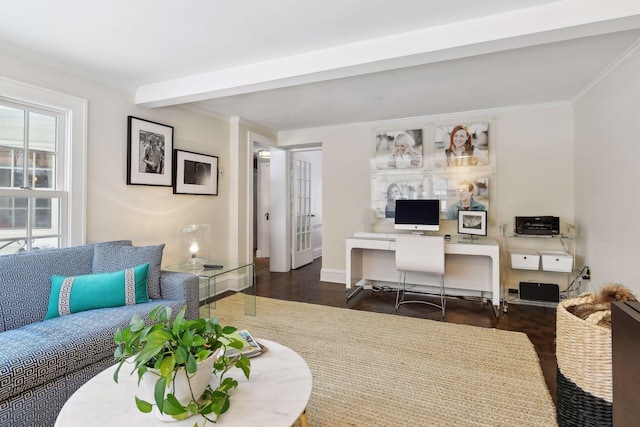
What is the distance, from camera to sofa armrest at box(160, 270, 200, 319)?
94.5 inches

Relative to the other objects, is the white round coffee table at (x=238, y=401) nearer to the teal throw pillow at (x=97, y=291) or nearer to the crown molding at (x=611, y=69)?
the teal throw pillow at (x=97, y=291)

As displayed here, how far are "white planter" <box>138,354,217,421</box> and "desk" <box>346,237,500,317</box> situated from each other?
110 inches

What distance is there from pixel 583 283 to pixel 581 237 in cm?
48

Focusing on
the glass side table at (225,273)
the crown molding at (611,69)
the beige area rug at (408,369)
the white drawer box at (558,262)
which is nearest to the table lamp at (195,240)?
the glass side table at (225,273)

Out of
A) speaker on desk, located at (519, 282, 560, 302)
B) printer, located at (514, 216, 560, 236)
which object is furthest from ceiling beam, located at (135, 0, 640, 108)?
speaker on desk, located at (519, 282, 560, 302)

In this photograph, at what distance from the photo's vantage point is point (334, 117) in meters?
4.22

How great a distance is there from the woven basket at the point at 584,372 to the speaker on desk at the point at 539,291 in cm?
248

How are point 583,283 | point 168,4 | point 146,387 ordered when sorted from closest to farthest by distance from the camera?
point 146,387
point 168,4
point 583,283

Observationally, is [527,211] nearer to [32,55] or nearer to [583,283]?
[583,283]

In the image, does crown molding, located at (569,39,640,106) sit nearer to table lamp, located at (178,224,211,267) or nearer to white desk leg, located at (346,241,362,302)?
white desk leg, located at (346,241,362,302)

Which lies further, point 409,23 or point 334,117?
point 334,117

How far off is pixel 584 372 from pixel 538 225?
8.58 feet

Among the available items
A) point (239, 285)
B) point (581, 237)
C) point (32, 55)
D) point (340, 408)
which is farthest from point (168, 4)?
point (581, 237)

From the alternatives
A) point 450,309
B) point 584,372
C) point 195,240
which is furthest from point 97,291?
point 450,309
